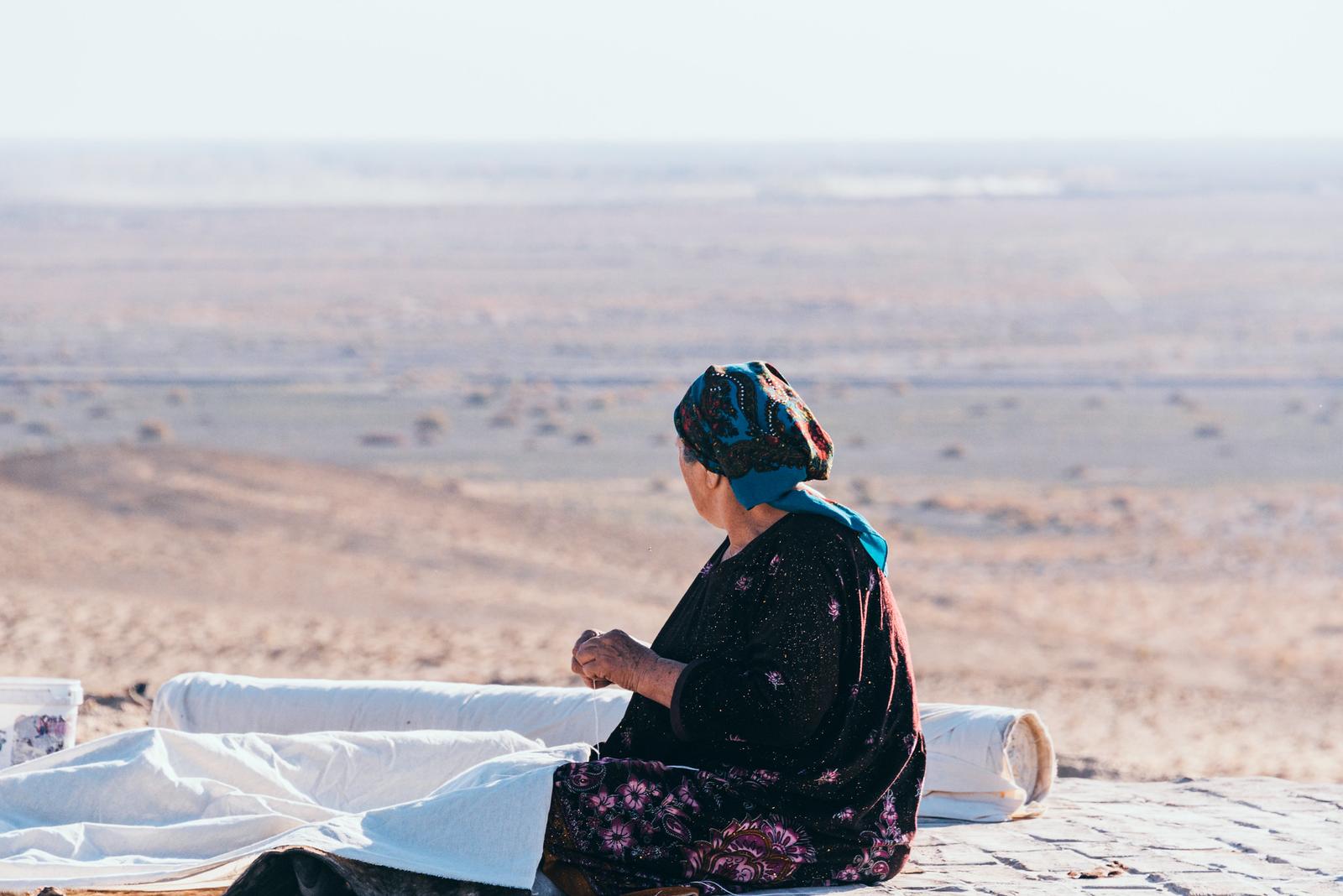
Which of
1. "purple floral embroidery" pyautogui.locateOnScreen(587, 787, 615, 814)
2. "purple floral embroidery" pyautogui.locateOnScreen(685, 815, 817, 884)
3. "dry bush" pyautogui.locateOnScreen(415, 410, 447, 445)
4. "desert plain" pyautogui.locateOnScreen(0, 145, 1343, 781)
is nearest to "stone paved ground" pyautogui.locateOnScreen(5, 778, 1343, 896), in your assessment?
"purple floral embroidery" pyautogui.locateOnScreen(685, 815, 817, 884)

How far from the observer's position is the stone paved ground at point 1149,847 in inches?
165

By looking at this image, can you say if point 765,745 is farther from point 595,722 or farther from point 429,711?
point 429,711

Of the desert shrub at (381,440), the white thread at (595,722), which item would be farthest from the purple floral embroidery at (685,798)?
the desert shrub at (381,440)

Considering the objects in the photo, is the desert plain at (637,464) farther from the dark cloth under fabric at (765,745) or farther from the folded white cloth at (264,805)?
the dark cloth under fabric at (765,745)

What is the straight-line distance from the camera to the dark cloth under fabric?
3602 mm

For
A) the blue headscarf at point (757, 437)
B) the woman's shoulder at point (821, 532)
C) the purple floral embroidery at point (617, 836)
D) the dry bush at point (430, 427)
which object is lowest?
the dry bush at point (430, 427)

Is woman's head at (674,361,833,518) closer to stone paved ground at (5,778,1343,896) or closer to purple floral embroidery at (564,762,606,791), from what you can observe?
purple floral embroidery at (564,762,606,791)

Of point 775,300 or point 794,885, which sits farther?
point 775,300

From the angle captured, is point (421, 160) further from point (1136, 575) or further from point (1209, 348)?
point (1136, 575)

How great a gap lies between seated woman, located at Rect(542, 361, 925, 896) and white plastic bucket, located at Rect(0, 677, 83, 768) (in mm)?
1894

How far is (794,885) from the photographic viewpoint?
3826 millimetres

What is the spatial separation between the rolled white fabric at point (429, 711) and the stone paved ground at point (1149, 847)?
0.22m

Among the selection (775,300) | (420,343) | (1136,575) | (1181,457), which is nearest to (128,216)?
(775,300)

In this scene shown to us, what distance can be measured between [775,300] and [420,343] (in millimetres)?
14124
